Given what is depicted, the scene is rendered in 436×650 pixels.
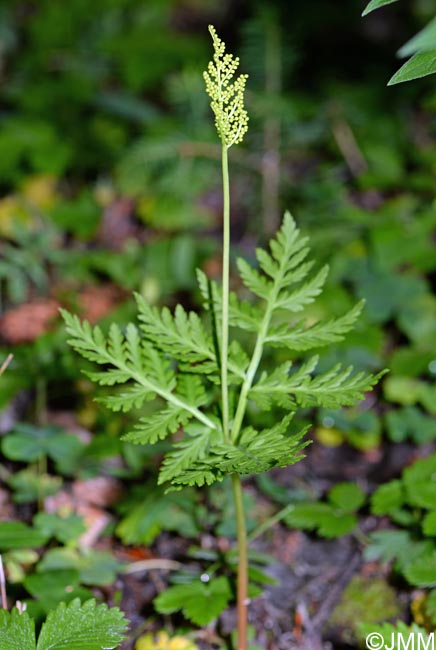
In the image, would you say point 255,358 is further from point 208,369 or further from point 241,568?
point 241,568

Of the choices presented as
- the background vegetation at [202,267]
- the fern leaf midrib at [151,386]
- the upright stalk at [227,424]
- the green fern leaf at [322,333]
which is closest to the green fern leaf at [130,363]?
the fern leaf midrib at [151,386]

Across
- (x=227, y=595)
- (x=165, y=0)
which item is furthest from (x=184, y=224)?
(x=165, y=0)

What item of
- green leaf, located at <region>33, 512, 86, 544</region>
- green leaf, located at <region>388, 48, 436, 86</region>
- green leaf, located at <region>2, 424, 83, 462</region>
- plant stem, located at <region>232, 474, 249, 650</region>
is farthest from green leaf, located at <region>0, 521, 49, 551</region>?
green leaf, located at <region>388, 48, 436, 86</region>

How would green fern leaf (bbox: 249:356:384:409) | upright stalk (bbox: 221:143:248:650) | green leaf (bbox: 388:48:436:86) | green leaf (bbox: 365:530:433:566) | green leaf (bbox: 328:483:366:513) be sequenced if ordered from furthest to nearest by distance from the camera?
green leaf (bbox: 328:483:366:513) < green leaf (bbox: 365:530:433:566) < green fern leaf (bbox: 249:356:384:409) < upright stalk (bbox: 221:143:248:650) < green leaf (bbox: 388:48:436:86)

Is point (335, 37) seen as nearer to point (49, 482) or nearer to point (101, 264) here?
point (101, 264)

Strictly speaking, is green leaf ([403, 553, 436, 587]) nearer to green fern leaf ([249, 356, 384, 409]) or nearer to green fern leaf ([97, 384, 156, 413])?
green fern leaf ([249, 356, 384, 409])
